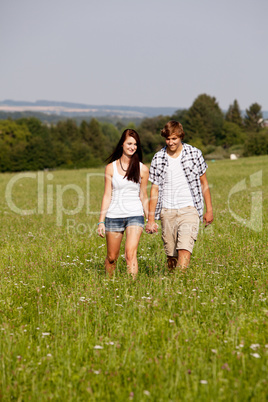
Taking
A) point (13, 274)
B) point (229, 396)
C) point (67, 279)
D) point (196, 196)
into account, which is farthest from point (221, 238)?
point (229, 396)

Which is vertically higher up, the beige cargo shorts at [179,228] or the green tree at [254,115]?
the green tree at [254,115]

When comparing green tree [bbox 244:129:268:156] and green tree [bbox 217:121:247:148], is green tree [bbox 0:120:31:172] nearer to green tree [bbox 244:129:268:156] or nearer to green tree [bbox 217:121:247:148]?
green tree [bbox 244:129:268:156]

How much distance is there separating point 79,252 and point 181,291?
361 centimetres

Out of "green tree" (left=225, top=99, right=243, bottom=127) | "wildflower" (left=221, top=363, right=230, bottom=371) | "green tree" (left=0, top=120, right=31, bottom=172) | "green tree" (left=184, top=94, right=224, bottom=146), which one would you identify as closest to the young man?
"wildflower" (left=221, top=363, right=230, bottom=371)

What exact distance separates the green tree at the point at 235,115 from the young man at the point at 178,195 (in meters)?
127

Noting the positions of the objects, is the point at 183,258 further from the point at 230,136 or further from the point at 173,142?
the point at 230,136

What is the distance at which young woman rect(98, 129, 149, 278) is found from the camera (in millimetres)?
6422

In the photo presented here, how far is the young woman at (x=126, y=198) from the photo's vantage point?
6.42m

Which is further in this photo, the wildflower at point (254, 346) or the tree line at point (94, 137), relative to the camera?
the tree line at point (94, 137)

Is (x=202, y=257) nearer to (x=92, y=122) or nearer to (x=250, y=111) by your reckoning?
(x=92, y=122)

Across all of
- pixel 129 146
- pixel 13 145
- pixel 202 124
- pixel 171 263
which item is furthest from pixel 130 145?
pixel 202 124

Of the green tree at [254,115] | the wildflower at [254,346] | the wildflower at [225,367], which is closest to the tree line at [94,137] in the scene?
the green tree at [254,115]

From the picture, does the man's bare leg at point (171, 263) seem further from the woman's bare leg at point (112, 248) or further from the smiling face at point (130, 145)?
the smiling face at point (130, 145)

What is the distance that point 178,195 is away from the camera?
6715 mm
